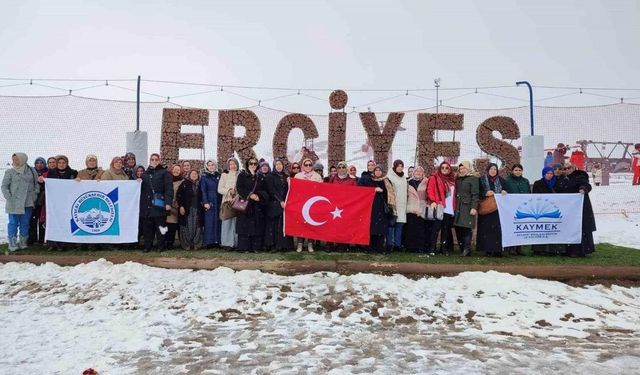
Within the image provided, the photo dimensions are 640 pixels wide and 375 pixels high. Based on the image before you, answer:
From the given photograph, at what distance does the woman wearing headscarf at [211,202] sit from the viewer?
7.37 metres

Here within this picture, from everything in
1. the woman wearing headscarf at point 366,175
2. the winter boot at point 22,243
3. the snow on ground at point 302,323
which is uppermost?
the woman wearing headscarf at point 366,175

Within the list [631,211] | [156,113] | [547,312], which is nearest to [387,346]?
[547,312]

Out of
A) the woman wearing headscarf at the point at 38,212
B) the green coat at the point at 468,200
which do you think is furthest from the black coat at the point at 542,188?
the woman wearing headscarf at the point at 38,212

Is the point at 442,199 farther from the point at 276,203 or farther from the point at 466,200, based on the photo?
the point at 276,203

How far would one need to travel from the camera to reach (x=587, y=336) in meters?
4.32

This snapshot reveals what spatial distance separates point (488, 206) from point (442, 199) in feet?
2.65

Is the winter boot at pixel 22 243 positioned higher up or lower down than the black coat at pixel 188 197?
lower down

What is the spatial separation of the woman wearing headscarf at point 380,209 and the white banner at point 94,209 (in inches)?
161

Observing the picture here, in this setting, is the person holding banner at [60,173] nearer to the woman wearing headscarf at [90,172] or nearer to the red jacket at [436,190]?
the woman wearing headscarf at [90,172]

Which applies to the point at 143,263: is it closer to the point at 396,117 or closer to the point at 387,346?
the point at 387,346

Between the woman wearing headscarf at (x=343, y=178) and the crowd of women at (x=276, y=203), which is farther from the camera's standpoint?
the woman wearing headscarf at (x=343, y=178)

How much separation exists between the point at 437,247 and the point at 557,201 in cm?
219

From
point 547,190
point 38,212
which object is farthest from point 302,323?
point 38,212

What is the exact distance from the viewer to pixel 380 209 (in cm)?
718
